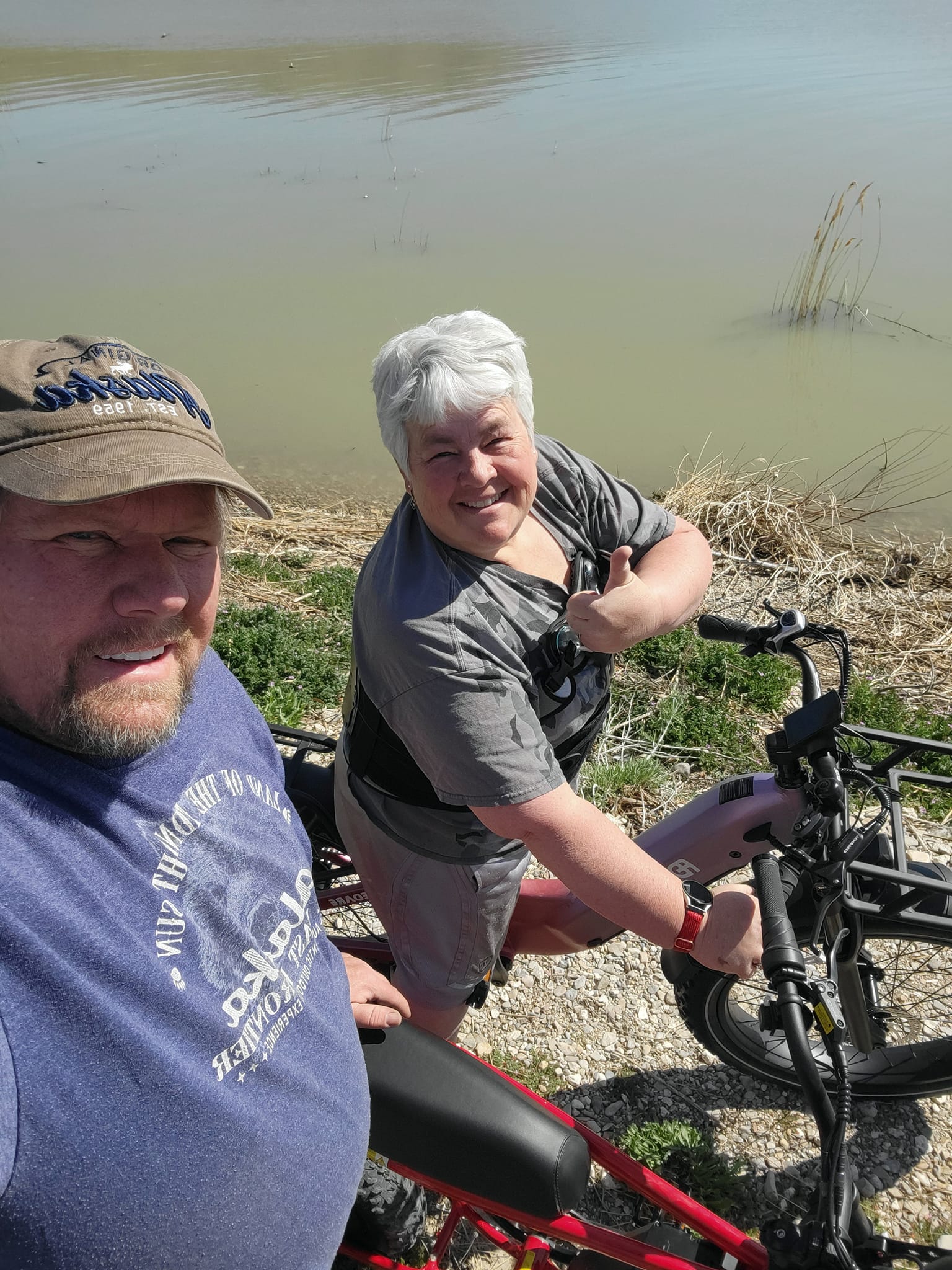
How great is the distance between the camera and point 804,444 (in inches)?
312

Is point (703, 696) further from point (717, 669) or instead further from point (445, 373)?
point (445, 373)

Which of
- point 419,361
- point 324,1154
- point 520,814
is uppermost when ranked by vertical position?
point 419,361

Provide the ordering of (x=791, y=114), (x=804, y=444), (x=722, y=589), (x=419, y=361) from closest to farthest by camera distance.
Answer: (x=419, y=361) → (x=722, y=589) → (x=804, y=444) → (x=791, y=114)

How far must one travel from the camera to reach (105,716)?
1.40 m

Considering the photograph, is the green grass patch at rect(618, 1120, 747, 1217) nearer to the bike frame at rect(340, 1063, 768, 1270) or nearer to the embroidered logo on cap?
the bike frame at rect(340, 1063, 768, 1270)

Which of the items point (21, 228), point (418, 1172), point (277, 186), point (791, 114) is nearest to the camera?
point (418, 1172)

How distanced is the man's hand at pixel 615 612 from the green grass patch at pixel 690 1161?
1.56m

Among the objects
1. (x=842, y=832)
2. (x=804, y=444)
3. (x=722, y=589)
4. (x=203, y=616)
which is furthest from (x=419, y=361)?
(x=804, y=444)

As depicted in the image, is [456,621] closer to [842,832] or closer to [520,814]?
[520,814]

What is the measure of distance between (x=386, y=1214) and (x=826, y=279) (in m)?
9.46

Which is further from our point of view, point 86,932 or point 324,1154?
point 324,1154

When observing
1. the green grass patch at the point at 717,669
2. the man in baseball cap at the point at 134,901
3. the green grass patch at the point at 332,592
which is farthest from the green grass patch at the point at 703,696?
the man in baseball cap at the point at 134,901

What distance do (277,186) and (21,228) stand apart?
10.6 ft

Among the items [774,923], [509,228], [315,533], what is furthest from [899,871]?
[509,228]
